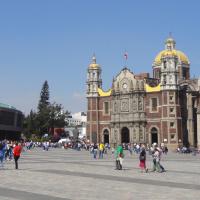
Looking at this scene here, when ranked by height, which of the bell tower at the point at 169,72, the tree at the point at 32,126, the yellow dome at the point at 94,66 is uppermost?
the yellow dome at the point at 94,66

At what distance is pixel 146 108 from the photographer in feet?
259

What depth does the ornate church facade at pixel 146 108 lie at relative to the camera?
7556 cm

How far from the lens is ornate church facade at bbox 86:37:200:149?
75.6m

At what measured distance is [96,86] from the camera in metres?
86.3

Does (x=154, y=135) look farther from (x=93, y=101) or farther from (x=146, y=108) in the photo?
(x=93, y=101)

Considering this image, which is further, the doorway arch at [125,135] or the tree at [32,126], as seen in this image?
the tree at [32,126]

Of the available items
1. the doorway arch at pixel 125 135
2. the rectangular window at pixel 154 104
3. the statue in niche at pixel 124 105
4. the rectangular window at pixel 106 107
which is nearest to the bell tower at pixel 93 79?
the rectangular window at pixel 106 107

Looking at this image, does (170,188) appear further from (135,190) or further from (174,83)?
(174,83)

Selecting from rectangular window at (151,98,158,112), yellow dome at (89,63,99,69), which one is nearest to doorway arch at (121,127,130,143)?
rectangular window at (151,98,158,112)

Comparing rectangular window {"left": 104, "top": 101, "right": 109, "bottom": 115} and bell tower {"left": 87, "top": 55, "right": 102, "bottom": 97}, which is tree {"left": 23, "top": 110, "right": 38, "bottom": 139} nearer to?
bell tower {"left": 87, "top": 55, "right": 102, "bottom": 97}

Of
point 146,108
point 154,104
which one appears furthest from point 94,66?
point 154,104

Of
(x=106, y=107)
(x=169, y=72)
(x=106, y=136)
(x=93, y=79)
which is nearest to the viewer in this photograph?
(x=169, y=72)

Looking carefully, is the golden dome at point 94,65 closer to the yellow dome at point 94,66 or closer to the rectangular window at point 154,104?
the yellow dome at point 94,66

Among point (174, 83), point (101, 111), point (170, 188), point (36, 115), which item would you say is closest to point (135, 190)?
point (170, 188)
